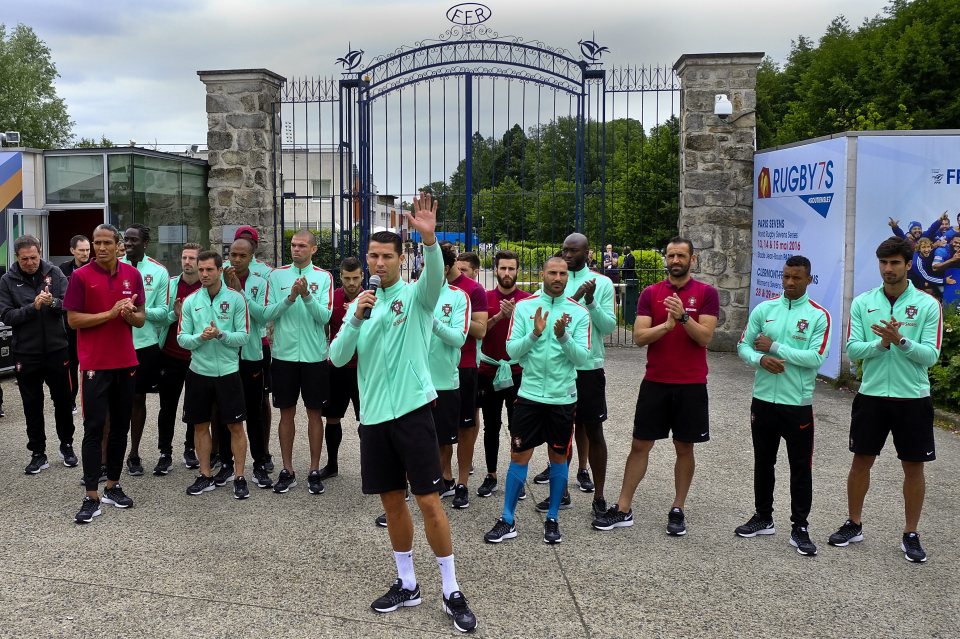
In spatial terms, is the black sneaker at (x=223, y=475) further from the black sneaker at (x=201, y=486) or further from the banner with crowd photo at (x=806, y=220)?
the banner with crowd photo at (x=806, y=220)

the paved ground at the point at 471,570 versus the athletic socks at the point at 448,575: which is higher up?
the athletic socks at the point at 448,575

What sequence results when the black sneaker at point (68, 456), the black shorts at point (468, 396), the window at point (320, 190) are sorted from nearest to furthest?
the black shorts at point (468, 396) < the black sneaker at point (68, 456) < the window at point (320, 190)

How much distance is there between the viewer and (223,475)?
615cm

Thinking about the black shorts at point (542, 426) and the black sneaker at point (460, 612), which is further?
the black shorts at point (542, 426)

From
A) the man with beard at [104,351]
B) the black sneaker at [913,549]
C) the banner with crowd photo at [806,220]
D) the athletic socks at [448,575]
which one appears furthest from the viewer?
the banner with crowd photo at [806,220]

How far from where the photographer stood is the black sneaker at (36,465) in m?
6.35

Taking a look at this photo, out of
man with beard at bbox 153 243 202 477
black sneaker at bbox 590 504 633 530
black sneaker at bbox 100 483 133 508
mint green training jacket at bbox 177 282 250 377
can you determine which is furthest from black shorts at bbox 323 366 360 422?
black sneaker at bbox 590 504 633 530

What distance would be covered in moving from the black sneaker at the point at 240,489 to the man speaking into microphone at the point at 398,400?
211cm

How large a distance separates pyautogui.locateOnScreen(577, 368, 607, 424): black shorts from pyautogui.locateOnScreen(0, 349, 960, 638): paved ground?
0.69m

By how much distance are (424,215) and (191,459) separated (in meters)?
3.95

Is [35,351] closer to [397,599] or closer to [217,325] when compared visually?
[217,325]

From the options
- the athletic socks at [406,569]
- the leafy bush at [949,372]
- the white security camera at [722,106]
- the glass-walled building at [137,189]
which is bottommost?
the athletic socks at [406,569]

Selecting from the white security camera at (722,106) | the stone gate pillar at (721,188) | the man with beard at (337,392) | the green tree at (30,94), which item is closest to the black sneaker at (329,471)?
the man with beard at (337,392)

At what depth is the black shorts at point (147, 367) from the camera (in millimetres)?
6332
